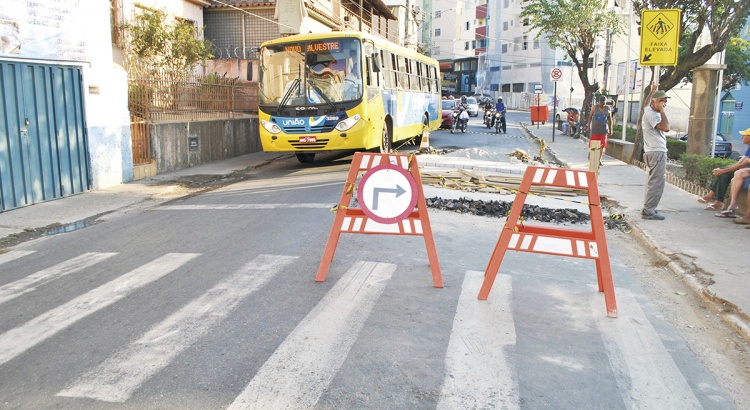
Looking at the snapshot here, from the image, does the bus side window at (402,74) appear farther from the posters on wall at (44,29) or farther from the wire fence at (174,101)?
the posters on wall at (44,29)

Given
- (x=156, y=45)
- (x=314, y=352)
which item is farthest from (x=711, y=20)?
(x=314, y=352)

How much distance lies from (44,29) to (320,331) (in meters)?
8.72

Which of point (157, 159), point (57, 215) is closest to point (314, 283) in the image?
point (57, 215)

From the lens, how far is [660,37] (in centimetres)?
1180

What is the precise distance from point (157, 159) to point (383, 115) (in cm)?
578

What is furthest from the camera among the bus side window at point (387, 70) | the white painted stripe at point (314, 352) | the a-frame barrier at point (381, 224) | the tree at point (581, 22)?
the tree at point (581, 22)

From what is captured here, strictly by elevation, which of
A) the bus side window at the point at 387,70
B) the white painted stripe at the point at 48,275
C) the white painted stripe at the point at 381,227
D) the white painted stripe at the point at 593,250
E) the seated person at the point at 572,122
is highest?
the bus side window at the point at 387,70

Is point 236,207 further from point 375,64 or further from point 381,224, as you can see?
point 375,64

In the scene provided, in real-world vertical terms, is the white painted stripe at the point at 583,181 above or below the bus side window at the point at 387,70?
below

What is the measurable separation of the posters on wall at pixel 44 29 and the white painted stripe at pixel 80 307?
17.6ft

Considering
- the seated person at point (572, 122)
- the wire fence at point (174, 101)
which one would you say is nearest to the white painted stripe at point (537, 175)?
the wire fence at point (174, 101)

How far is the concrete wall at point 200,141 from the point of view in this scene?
14578 mm

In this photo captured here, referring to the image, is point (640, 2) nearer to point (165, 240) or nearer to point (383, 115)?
point (383, 115)

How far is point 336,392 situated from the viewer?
12.3 ft
